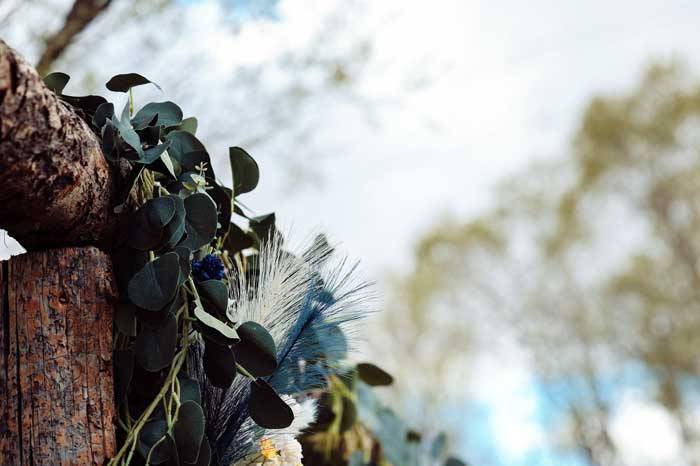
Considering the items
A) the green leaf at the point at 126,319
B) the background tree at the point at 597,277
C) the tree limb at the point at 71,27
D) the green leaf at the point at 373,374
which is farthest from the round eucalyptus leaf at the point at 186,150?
the background tree at the point at 597,277

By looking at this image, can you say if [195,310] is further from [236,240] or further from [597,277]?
[597,277]

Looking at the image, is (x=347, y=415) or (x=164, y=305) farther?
(x=347, y=415)

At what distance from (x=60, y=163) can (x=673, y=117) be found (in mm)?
5328

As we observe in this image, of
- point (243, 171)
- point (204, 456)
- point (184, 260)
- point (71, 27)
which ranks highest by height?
A: point (71, 27)

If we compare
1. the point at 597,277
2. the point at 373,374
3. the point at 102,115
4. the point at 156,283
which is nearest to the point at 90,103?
the point at 102,115

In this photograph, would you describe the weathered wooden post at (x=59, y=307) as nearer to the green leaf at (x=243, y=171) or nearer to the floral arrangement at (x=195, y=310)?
the floral arrangement at (x=195, y=310)

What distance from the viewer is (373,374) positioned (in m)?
0.73

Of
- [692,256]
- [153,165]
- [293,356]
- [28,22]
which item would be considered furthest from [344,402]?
[692,256]

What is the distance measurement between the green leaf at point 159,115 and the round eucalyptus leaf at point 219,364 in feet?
0.48

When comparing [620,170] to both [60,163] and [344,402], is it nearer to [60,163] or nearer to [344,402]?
[344,402]

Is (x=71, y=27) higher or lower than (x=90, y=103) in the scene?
higher

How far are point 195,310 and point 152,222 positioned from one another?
0.19ft

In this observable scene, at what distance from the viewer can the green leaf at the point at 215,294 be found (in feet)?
1.36

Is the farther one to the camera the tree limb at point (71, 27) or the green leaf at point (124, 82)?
the tree limb at point (71, 27)
